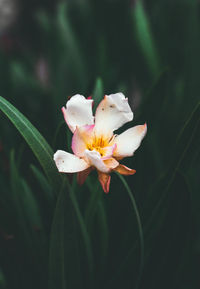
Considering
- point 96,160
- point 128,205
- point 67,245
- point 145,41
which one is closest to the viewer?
point 96,160

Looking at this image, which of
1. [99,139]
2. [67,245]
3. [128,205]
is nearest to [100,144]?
[99,139]

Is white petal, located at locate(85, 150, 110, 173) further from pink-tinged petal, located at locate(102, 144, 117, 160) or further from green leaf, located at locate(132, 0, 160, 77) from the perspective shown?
green leaf, located at locate(132, 0, 160, 77)

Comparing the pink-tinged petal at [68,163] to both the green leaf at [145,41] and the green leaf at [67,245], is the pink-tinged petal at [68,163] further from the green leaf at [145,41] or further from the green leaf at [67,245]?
the green leaf at [145,41]

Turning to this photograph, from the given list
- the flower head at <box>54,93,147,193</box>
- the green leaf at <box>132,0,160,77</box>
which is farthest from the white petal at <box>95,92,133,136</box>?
the green leaf at <box>132,0,160,77</box>

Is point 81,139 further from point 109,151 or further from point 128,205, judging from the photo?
point 128,205

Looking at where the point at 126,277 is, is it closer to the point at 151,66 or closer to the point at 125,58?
the point at 151,66

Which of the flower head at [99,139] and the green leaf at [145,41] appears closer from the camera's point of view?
the flower head at [99,139]

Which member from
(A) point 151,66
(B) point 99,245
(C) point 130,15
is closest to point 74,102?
(B) point 99,245

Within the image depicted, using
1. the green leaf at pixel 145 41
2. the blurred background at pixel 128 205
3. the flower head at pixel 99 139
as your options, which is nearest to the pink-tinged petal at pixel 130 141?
the flower head at pixel 99 139
